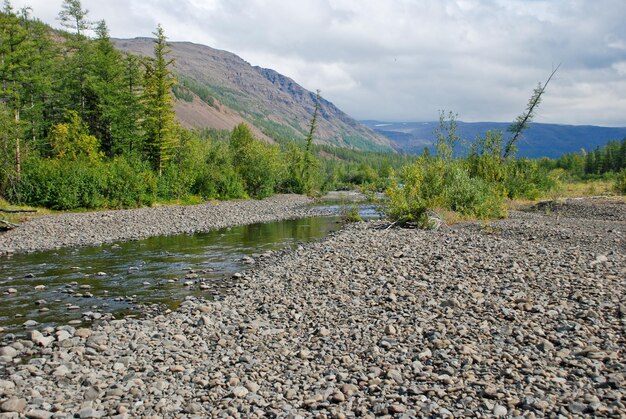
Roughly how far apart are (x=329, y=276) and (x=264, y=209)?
38.5 metres

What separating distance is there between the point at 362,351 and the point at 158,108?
51007 millimetres

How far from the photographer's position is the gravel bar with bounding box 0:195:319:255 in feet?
88.0

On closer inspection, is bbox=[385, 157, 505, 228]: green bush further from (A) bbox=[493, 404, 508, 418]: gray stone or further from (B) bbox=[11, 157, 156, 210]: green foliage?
(B) bbox=[11, 157, 156, 210]: green foliage

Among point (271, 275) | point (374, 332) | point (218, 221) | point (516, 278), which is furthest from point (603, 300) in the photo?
point (218, 221)

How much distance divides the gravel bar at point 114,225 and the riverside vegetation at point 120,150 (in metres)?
6.08

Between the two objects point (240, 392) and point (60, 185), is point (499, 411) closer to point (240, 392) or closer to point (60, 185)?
point (240, 392)

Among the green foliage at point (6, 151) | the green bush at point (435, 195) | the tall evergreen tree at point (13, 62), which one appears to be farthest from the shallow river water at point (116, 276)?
the tall evergreen tree at point (13, 62)

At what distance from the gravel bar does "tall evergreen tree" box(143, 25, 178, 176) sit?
12609mm

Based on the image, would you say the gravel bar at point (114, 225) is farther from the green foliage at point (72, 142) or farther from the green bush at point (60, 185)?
the green foliage at point (72, 142)

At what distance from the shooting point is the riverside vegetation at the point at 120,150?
33406 mm

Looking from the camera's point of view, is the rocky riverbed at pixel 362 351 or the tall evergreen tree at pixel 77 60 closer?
the rocky riverbed at pixel 362 351

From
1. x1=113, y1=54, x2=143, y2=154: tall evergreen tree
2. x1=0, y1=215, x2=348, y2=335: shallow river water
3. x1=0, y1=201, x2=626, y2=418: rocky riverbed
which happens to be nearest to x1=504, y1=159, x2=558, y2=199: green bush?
x1=0, y1=215, x2=348, y2=335: shallow river water

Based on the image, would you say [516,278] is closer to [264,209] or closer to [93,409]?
Answer: [93,409]

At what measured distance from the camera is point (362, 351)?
9.91m
